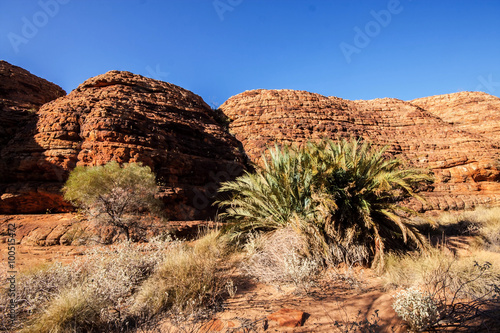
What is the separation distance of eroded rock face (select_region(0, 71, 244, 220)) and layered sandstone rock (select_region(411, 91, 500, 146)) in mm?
18601

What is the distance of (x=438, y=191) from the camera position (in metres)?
13.2

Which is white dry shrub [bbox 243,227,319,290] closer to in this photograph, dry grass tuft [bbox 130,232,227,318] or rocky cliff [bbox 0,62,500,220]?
dry grass tuft [bbox 130,232,227,318]

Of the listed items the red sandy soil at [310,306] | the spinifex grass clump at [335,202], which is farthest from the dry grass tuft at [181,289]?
the spinifex grass clump at [335,202]

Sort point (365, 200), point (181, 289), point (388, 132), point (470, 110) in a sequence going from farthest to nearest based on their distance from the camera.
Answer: point (470, 110) < point (388, 132) < point (365, 200) < point (181, 289)

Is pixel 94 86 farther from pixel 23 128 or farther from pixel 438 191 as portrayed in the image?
pixel 438 191

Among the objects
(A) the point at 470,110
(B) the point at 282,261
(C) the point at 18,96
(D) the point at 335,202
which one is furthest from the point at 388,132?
(C) the point at 18,96

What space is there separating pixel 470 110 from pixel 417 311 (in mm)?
24576

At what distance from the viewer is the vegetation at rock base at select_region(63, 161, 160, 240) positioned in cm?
626

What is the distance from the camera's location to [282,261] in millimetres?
4020

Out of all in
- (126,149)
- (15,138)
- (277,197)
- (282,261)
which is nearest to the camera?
(282,261)

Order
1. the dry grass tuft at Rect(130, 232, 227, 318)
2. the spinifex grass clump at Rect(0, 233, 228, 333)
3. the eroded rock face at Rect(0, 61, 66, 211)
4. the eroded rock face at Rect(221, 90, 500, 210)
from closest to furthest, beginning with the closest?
the spinifex grass clump at Rect(0, 233, 228, 333), the dry grass tuft at Rect(130, 232, 227, 318), the eroded rock face at Rect(0, 61, 66, 211), the eroded rock face at Rect(221, 90, 500, 210)

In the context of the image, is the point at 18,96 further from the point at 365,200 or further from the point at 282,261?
the point at 365,200

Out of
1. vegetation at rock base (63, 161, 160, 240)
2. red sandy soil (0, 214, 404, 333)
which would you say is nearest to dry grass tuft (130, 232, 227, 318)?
red sandy soil (0, 214, 404, 333)

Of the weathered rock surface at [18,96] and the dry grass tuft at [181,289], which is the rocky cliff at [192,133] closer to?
the weathered rock surface at [18,96]
